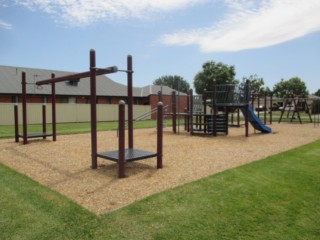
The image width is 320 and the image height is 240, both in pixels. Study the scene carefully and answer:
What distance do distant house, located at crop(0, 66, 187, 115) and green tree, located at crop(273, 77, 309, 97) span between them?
4421 cm

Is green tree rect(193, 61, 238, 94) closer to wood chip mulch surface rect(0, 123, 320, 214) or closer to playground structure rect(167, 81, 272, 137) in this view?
playground structure rect(167, 81, 272, 137)

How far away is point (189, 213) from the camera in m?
3.81

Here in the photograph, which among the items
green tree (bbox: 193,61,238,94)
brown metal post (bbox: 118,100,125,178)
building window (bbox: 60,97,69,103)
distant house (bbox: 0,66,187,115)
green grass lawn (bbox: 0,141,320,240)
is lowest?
green grass lawn (bbox: 0,141,320,240)

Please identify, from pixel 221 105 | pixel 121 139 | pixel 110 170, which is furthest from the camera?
pixel 221 105

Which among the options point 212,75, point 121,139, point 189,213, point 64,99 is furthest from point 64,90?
point 189,213

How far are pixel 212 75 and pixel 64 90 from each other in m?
20.6

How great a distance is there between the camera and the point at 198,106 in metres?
14.8

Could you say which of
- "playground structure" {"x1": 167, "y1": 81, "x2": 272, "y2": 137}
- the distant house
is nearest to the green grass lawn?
"playground structure" {"x1": 167, "y1": 81, "x2": 272, "y2": 137}

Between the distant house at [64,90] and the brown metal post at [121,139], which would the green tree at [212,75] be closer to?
the distant house at [64,90]

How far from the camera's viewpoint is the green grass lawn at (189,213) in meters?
3.34

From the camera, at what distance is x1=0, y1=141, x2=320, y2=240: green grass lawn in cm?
334

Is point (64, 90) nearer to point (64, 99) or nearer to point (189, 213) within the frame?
point (64, 99)

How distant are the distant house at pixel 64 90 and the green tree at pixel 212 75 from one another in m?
5.30

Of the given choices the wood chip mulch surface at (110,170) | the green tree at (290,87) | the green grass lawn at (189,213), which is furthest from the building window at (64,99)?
the green tree at (290,87)
